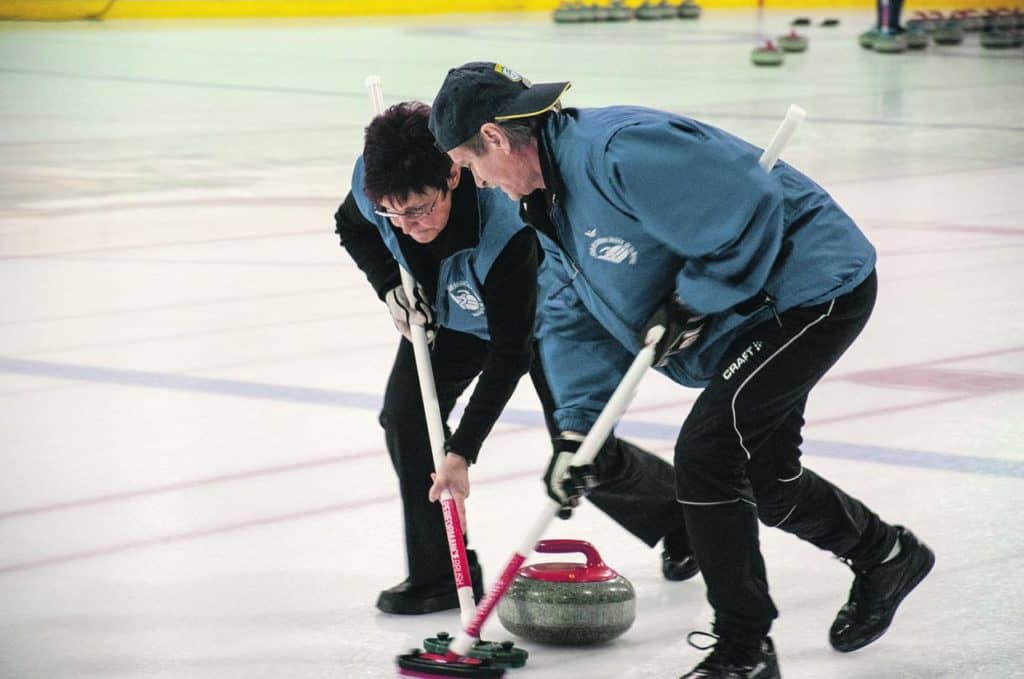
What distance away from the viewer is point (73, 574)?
4.03 m

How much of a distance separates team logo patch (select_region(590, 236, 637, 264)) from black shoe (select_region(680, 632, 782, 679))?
2.43ft

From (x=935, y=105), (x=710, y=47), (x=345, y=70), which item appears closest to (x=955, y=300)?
(x=935, y=105)

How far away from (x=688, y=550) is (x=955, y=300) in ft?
11.5

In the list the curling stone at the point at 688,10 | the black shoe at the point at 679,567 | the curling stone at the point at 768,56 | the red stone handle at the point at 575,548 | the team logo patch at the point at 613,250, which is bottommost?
the curling stone at the point at 688,10

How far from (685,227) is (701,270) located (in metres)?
0.10

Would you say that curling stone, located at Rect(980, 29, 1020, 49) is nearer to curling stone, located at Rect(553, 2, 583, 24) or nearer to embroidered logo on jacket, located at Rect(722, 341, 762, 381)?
curling stone, located at Rect(553, 2, 583, 24)

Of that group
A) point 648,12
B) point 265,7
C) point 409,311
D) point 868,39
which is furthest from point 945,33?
point 409,311

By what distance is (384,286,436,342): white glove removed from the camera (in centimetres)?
370

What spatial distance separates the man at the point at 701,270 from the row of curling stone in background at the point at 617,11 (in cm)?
2425

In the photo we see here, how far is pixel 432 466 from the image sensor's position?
389 cm

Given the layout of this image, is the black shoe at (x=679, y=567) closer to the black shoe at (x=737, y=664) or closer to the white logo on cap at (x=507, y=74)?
the black shoe at (x=737, y=664)

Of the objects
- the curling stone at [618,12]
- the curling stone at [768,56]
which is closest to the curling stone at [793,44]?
the curling stone at [768,56]

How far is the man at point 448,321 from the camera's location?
130 inches

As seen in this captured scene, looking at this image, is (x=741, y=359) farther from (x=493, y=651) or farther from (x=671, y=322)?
(x=493, y=651)
